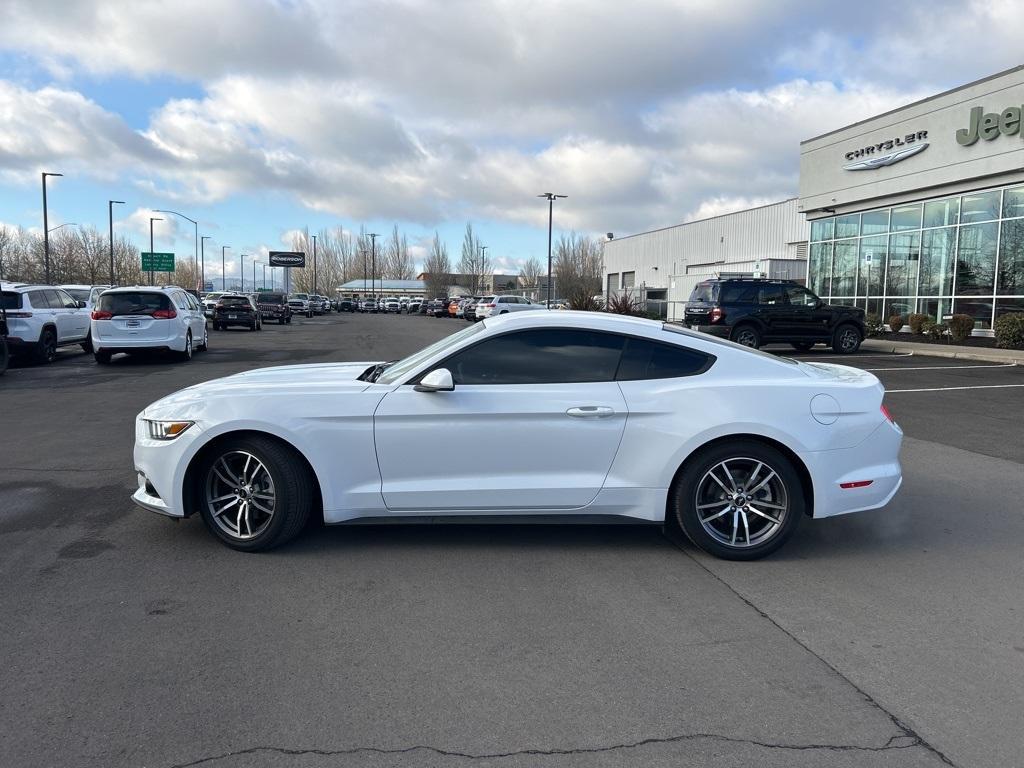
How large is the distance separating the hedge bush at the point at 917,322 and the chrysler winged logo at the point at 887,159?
5707 millimetres

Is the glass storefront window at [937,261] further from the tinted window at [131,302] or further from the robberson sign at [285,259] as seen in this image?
the robberson sign at [285,259]

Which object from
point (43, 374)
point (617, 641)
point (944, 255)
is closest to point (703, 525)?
point (617, 641)

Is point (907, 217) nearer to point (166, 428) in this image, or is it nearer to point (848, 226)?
point (848, 226)

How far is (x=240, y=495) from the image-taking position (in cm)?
496

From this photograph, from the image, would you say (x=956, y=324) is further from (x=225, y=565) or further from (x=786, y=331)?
(x=225, y=565)

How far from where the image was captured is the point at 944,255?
26656 mm

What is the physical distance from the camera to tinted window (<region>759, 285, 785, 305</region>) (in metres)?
20.8

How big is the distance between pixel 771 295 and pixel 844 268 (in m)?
13.2

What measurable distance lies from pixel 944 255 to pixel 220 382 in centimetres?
2706

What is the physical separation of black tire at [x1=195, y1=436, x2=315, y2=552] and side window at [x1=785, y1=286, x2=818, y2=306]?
1836 cm

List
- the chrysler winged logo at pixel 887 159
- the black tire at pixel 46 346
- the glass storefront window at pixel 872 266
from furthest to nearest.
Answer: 1. the glass storefront window at pixel 872 266
2. the chrysler winged logo at pixel 887 159
3. the black tire at pixel 46 346

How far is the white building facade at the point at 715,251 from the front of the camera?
4100 cm

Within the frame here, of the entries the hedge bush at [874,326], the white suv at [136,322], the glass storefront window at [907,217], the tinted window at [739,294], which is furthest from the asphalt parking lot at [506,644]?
the glass storefront window at [907,217]

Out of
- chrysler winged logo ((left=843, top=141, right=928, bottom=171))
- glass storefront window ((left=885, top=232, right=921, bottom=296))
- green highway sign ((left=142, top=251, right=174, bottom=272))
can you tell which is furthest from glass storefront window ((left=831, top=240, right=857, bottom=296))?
green highway sign ((left=142, top=251, right=174, bottom=272))
